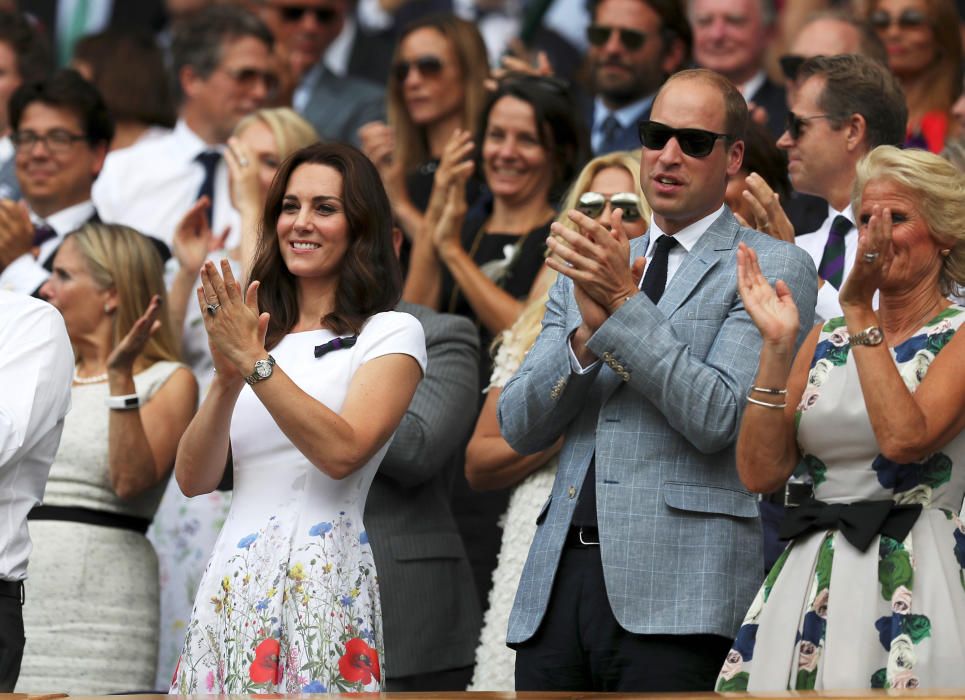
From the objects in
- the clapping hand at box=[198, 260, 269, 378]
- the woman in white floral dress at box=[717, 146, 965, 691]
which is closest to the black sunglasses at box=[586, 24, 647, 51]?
the woman in white floral dress at box=[717, 146, 965, 691]

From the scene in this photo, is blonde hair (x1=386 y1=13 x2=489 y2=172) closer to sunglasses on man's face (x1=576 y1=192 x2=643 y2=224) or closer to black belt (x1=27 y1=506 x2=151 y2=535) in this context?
sunglasses on man's face (x1=576 y1=192 x2=643 y2=224)

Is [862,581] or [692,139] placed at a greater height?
[692,139]

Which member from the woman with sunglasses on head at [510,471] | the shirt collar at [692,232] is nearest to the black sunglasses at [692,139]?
the shirt collar at [692,232]

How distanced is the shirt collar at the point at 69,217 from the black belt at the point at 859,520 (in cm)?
386

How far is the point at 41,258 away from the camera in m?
6.71

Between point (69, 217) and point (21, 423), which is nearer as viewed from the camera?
point (21, 423)

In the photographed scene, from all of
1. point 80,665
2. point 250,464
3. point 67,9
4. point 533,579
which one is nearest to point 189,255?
point 80,665

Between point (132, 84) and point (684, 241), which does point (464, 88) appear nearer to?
point (132, 84)

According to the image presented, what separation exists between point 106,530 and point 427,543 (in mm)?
1156

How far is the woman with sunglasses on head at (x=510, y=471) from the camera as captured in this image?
210 inches

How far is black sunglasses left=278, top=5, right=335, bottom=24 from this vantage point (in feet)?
29.9

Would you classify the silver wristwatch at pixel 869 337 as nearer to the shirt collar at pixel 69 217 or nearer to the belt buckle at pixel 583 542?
the belt buckle at pixel 583 542

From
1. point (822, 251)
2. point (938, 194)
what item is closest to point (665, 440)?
point (938, 194)

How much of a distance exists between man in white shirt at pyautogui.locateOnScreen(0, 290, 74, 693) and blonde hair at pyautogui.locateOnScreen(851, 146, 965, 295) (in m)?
2.18
